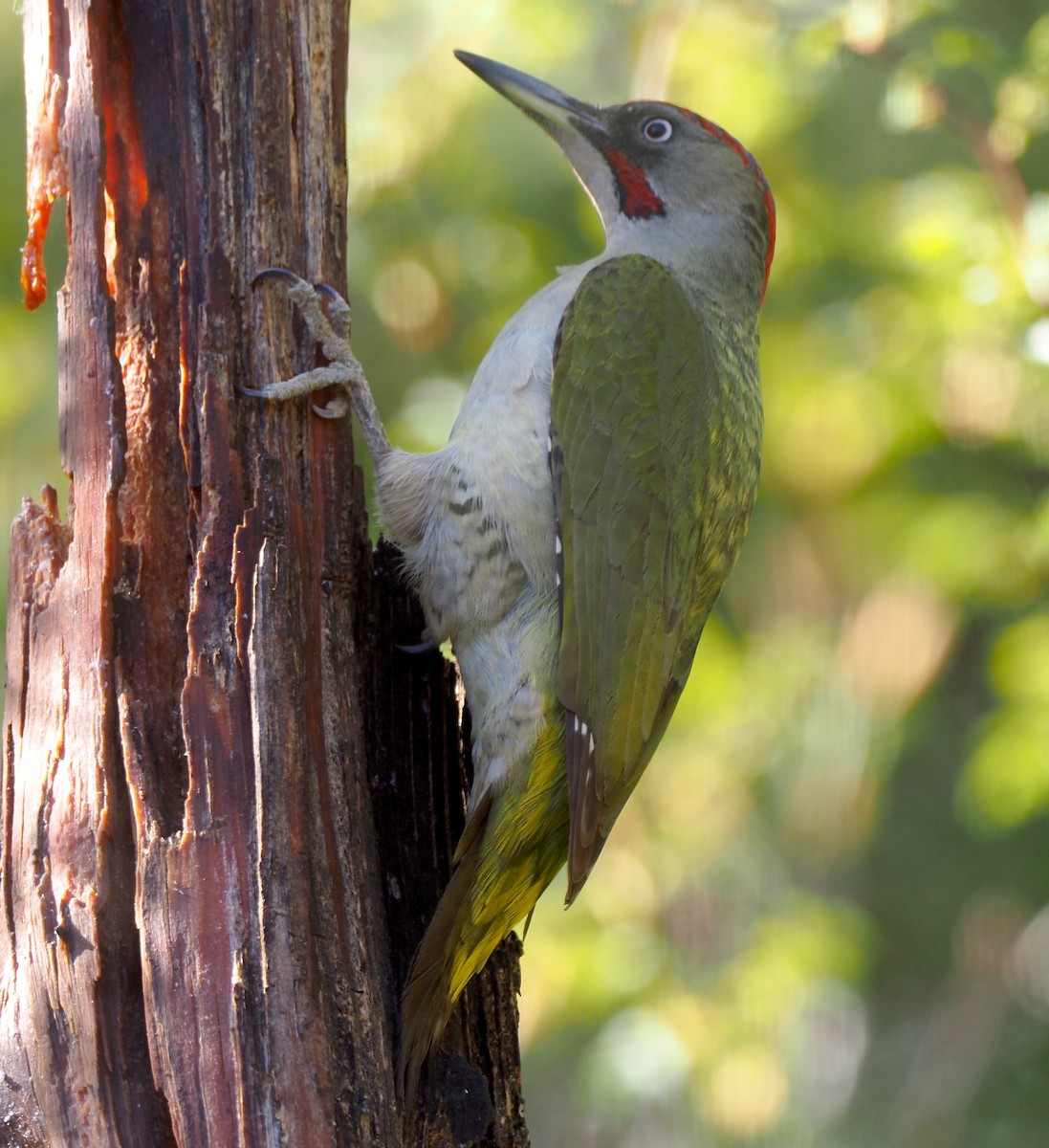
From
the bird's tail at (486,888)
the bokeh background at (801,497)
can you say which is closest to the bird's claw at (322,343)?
the bird's tail at (486,888)

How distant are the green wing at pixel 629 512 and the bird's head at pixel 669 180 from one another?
1.37 feet

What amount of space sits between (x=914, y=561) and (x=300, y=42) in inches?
112

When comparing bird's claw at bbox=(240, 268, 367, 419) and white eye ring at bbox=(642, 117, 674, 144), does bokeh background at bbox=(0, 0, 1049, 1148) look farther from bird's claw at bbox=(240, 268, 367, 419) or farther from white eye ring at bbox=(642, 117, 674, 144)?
bird's claw at bbox=(240, 268, 367, 419)

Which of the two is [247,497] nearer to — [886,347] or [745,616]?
[886,347]

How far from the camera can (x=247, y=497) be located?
2301 millimetres

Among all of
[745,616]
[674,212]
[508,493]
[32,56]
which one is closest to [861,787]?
[745,616]

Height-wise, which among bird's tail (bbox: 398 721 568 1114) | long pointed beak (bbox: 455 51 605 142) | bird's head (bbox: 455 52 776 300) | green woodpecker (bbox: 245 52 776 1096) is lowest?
bird's tail (bbox: 398 721 568 1114)

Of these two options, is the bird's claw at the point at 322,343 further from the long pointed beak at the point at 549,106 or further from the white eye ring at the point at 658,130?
the white eye ring at the point at 658,130

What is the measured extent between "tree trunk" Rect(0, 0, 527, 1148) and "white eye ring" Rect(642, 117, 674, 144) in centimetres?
102

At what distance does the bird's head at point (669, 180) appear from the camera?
3301mm

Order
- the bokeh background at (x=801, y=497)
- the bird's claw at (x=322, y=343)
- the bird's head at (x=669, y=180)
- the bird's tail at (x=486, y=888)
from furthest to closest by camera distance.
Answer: the bokeh background at (x=801, y=497)
the bird's head at (x=669, y=180)
the bird's claw at (x=322, y=343)
the bird's tail at (x=486, y=888)

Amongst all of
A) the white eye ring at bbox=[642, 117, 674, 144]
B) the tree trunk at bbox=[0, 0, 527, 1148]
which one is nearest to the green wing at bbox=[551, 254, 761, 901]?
the tree trunk at bbox=[0, 0, 527, 1148]

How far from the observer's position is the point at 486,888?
93.2 inches

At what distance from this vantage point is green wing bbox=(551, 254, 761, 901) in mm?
2504
